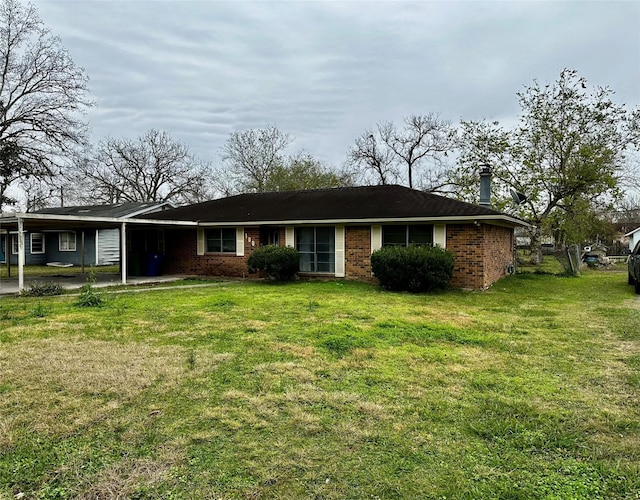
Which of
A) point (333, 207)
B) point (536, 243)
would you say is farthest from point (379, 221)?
point (536, 243)

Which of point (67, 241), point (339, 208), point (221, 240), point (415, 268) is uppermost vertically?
point (339, 208)

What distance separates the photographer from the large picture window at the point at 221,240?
52.6 feet

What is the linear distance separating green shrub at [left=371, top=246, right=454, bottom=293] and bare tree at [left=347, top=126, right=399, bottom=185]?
952 inches

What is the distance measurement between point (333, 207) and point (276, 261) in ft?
9.66

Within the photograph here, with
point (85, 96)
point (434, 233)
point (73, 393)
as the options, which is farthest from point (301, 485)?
point (85, 96)

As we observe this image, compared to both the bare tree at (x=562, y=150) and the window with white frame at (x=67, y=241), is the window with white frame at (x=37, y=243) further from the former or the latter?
the bare tree at (x=562, y=150)

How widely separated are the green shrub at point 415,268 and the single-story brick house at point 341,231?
97cm

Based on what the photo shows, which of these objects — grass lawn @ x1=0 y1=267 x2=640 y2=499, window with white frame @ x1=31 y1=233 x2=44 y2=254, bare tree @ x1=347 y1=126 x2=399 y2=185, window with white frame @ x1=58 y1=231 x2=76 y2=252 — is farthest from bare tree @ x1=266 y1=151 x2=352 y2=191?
grass lawn @ x1=0 y1=267 x2=640 y2=499

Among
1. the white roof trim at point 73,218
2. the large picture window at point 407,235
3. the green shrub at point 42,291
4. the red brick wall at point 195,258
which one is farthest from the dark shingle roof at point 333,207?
the green shrub at point 42,291

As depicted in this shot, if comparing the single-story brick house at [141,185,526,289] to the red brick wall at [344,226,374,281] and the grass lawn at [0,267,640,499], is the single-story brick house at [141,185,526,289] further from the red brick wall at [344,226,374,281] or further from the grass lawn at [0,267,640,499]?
the grass lawn at [0,267,640,499]

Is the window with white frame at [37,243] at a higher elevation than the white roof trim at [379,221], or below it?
below

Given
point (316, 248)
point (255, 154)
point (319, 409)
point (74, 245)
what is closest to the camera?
point (319, 409)

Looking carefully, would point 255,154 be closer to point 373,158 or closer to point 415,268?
point 373,158

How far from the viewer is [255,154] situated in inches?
1336
